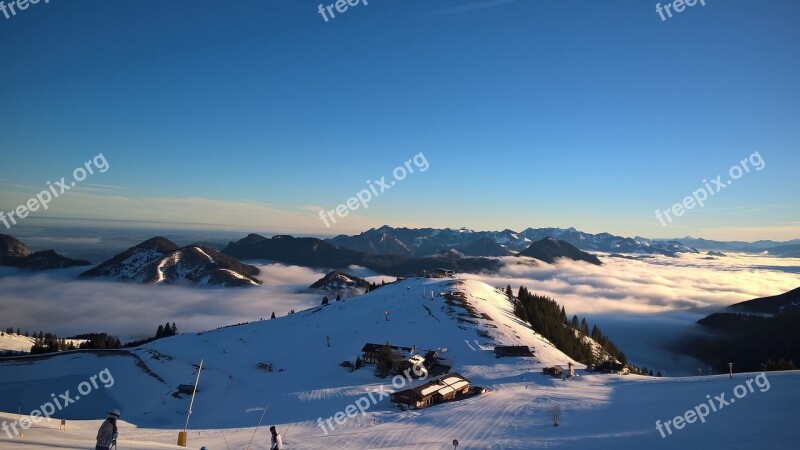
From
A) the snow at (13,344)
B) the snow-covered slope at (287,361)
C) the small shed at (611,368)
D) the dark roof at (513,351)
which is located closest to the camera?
the snow-covered slope at (287,361)

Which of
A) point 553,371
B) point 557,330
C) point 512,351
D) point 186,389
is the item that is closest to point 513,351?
point 512,351

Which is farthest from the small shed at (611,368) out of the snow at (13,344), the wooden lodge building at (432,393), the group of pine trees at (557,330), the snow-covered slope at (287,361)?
the snow at (13,344)

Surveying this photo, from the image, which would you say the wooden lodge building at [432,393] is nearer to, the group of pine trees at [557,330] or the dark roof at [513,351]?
the dark roof at [513,351]

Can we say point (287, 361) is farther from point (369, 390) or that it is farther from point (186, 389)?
point (369, 390)

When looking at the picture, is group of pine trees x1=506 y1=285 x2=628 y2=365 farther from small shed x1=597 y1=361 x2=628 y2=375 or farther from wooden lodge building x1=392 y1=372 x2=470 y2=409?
wooden lodge building x1=392 y1=372 x2=470 y2=409

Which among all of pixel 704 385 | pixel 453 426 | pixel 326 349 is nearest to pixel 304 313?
pixel 326 349

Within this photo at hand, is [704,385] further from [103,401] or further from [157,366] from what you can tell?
[157,366]

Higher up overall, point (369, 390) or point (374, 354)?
point (374, 354)
